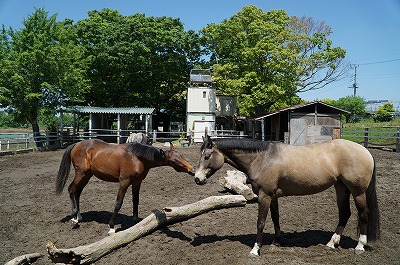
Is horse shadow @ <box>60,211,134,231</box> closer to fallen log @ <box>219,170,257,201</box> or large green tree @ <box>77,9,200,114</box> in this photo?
fallen log @ <box>219,170,257,201</box>

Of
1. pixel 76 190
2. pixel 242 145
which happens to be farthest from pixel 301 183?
pixel 76 190

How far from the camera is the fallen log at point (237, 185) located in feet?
24.4

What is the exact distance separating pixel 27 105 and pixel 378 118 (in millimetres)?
38538

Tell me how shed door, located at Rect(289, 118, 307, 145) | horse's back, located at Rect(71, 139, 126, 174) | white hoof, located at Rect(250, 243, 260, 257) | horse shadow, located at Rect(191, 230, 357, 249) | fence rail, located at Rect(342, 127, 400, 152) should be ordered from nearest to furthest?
white hoof, located at Rect(250, 243, 260, 257)
horse shadow, located at Rect(191, 230, 357, 249)
horse's back, located at Rect(71, 139, 126, 174)
fence rail, located at Rect(342, 127, 400, 152)
shed door, located at Rect(289, 118, 307, 145)

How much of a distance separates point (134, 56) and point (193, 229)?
28.9 meters

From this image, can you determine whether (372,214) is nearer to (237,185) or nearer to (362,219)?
(362,219)

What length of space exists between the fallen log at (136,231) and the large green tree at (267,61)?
2126cm

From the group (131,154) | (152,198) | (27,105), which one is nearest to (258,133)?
(27,105)

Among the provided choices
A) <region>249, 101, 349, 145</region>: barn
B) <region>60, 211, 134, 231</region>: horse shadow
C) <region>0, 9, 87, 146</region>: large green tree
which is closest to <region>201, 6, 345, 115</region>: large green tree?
<region>249, 101, 349, 145</region>: barn

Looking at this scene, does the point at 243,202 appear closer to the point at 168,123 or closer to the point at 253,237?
the point at 253,237

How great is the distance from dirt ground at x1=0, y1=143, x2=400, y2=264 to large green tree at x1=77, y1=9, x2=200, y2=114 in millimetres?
24350

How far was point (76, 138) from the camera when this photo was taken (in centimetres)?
2512

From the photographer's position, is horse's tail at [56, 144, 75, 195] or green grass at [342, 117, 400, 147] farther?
green grass at [342, 117, 400, 147]

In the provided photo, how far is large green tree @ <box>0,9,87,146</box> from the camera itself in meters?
20.4
